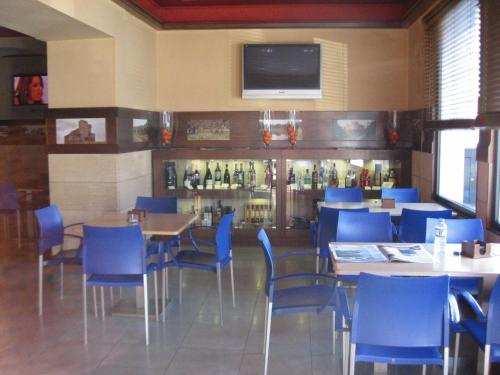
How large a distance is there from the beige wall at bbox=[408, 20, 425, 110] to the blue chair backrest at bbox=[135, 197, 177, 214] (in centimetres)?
312

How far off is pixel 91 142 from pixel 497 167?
4014mm

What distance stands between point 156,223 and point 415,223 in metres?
2.13

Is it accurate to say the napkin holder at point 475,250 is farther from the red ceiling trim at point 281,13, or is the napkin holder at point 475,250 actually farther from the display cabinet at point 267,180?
the red ceiling trim at point 281,13

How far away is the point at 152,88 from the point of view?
7215 mm

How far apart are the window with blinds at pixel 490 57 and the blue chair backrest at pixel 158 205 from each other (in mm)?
2987

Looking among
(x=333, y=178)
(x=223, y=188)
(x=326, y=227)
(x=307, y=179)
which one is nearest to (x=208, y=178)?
(x=223, y=188)

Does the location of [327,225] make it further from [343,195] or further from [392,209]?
[343,195]

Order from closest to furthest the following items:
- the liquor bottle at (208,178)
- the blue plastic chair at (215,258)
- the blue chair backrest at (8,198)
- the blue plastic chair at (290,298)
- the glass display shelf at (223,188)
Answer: the blue plastic chair at (290,298) → the blue plastic chair at (215,258) → the glass display shelf at (223,188) → the liquor bottle at (208,178) → the blue chair backrest at (8,198)

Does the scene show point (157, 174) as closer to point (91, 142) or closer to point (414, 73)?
point (91, 142)

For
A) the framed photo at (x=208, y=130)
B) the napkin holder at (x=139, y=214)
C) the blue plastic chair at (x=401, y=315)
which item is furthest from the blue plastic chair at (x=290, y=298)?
the framed photo at (x=208, y=130)

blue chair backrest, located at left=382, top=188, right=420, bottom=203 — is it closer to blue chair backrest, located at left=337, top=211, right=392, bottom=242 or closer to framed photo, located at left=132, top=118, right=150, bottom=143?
blue chair backrest, located at left=337, top=211, right=392, bottom=242

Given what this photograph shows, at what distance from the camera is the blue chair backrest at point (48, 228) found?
465 cm

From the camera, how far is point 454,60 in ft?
17.8

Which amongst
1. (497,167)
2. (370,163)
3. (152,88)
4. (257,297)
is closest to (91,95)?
(152,88)
